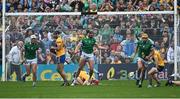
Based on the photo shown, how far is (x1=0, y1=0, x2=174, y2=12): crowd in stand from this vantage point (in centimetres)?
3216

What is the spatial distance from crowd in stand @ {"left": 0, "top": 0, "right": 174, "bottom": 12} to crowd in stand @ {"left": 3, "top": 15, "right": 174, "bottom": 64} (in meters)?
1.40

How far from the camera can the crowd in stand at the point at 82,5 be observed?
32.2 m

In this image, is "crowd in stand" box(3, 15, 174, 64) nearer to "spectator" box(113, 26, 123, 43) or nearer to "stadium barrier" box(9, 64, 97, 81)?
"spectator" box(113, 26, 123, 43)

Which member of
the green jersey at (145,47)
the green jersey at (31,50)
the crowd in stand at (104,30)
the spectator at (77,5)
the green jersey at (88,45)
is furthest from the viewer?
the spectator at (77,5)

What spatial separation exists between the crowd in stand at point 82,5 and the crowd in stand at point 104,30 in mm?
1400

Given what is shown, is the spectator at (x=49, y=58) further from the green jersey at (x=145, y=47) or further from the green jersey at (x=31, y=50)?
the green jersey at (x=145, y=47)

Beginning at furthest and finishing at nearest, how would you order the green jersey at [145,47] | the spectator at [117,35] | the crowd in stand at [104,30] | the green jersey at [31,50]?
1. the spectator at [117,35]
2. the crowd in stand at [104,30]
3. the green jersey at [31,50]
4. the green jersey at [145,47]

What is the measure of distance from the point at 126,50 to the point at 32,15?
451 cm

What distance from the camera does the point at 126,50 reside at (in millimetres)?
30359

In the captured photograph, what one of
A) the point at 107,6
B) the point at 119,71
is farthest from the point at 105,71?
the point at 107,6

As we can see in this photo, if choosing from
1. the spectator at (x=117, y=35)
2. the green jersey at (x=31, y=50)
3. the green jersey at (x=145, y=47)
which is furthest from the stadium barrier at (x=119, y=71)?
the green jersey at (x=145, y=47)

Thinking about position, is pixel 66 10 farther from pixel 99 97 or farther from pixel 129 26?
pixel 99 97

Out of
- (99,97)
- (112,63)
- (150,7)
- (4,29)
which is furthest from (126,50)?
(99,97)

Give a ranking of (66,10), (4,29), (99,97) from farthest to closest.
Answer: (66,10) < (4,29) < (99,97)
